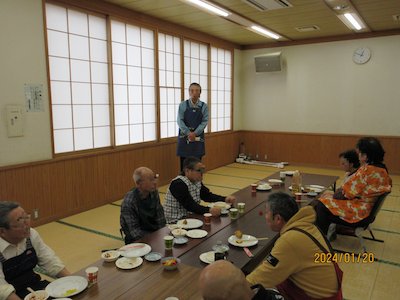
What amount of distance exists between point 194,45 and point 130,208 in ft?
16.2

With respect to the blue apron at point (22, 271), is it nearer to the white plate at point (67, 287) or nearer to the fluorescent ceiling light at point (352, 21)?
the white plate at point (67, 287)

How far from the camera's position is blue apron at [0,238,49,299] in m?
1.71

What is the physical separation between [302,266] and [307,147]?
6.44m

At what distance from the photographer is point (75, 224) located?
13.3 ft

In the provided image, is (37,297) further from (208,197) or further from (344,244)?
(344,244)

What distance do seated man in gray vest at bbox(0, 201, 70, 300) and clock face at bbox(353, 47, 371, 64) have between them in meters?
6.93

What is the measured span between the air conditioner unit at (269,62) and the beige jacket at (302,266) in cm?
657

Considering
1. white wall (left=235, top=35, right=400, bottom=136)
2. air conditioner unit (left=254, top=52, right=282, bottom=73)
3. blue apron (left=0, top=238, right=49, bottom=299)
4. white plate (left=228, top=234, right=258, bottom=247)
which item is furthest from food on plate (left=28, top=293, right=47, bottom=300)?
air conditioner unit (left=254, top=52, right=282, bottom=73)

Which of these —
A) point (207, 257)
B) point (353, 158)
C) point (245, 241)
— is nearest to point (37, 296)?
point (207, 257)

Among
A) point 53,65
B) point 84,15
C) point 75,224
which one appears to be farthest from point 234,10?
point 75,224

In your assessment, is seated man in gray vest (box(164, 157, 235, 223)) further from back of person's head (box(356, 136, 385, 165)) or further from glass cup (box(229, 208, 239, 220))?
back of person's head (box(356, 136, 385, 165))

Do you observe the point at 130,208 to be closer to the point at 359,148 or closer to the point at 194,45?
the point at 359,148

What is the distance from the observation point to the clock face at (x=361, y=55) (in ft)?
22.5

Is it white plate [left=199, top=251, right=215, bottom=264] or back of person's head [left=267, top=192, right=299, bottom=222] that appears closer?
back of person's head [left=267, top=192, right=299, bottom=222]
